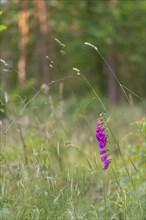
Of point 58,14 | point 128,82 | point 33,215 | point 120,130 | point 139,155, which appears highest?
point 58,14

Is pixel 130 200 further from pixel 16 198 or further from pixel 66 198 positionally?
pixel 16 198

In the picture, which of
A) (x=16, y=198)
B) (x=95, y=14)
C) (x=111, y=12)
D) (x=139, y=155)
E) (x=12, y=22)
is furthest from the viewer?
(x=12, y=22)

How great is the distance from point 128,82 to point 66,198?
31622 millimetres

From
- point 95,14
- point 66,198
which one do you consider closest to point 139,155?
point 66,198

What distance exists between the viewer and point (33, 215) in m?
3.86

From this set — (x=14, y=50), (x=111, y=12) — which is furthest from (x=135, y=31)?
(x=14, y=50)

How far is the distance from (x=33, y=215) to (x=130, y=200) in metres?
0.88

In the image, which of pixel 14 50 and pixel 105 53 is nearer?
pixel 105 53

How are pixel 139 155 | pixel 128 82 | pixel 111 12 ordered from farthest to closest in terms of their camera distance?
pixel 128 82 < pixel 111 12 < pixel 139 155

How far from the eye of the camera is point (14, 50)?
38.7 m

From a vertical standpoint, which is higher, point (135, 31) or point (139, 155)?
point (135, 31)

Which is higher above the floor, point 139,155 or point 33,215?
point 139,155

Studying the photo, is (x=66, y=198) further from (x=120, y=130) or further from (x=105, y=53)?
(x=105, y=53)

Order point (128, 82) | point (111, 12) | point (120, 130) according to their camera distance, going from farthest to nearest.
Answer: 1. point (128, 82)
2. point (111, 12)
3. point (120, 130)
